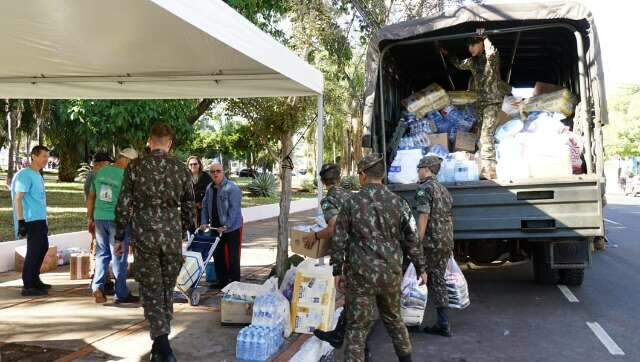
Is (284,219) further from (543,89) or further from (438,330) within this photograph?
(543,89)

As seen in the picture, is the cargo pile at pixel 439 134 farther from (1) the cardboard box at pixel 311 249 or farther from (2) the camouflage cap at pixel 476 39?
(1) the cardboard box at pixel 311 249

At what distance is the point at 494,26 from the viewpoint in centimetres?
628

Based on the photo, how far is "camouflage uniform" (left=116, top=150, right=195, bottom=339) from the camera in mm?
4176

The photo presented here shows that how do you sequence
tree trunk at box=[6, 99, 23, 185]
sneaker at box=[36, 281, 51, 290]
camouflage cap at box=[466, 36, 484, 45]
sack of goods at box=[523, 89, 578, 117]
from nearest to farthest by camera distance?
1. sneaker at box=[36, 281, 51, 290]
2. camouflage cap at box=[466, 36, 484, 45]
3. sack of goods at box=[523, 89, 578, 117]
4. tree trunk at box=[6, 99, 23, 185]

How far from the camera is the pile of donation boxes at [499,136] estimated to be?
6137mm

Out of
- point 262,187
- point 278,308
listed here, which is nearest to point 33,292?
point 278,308

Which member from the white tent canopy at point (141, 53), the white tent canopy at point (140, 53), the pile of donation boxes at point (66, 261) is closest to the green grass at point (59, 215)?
the pile of donation boxes at point (66, 261)

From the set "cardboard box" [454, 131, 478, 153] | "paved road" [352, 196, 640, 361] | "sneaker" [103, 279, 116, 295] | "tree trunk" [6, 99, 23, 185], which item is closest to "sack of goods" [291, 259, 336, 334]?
"paved road" [352, 196, 640, 361]

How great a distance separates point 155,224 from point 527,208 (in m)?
3.80

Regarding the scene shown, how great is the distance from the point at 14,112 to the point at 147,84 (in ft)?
42.0

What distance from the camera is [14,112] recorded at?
17000 mm

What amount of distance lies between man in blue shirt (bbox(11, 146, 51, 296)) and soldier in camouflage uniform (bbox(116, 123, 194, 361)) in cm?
257

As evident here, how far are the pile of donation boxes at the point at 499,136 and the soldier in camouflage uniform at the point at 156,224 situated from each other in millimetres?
2915

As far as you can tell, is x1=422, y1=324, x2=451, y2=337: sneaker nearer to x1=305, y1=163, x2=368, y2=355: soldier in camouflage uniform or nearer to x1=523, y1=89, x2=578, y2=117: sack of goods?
x1=305, y1=163, x2=368, y2=355: soldier in camouflage uniform
